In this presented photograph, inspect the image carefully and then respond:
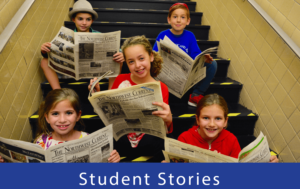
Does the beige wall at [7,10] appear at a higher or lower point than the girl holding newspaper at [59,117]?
higher

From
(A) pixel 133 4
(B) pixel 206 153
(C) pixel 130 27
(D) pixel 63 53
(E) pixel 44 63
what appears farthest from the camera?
(A) pixel 133 4

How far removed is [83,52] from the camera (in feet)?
4.74

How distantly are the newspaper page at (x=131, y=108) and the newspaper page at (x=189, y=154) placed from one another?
0.73ft

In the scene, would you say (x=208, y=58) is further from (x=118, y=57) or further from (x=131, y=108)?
(x=131, y=108)

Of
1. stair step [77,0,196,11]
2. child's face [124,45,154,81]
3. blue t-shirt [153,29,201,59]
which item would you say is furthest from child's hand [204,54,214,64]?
stair step [77,0,196,11]

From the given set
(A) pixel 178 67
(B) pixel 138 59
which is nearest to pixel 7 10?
(B) pixel 138 59

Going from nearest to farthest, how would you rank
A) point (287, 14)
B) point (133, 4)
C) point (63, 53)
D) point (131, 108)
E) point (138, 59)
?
point (131, 108) → point (138, 59) → point (287, 14) → point (63, 53) → point (133, 4)

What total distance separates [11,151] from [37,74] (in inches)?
36.5

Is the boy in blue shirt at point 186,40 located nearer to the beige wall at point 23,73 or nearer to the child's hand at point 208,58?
the child's hand at point 208,58

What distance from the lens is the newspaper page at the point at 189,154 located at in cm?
75

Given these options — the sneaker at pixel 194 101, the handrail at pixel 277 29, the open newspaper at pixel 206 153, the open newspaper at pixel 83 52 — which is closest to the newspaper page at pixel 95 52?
the open newspaper at pixel 83 52

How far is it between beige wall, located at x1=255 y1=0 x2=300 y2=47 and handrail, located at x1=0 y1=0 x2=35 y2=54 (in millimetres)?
1606

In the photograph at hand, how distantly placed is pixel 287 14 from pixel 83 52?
1.34 metres
